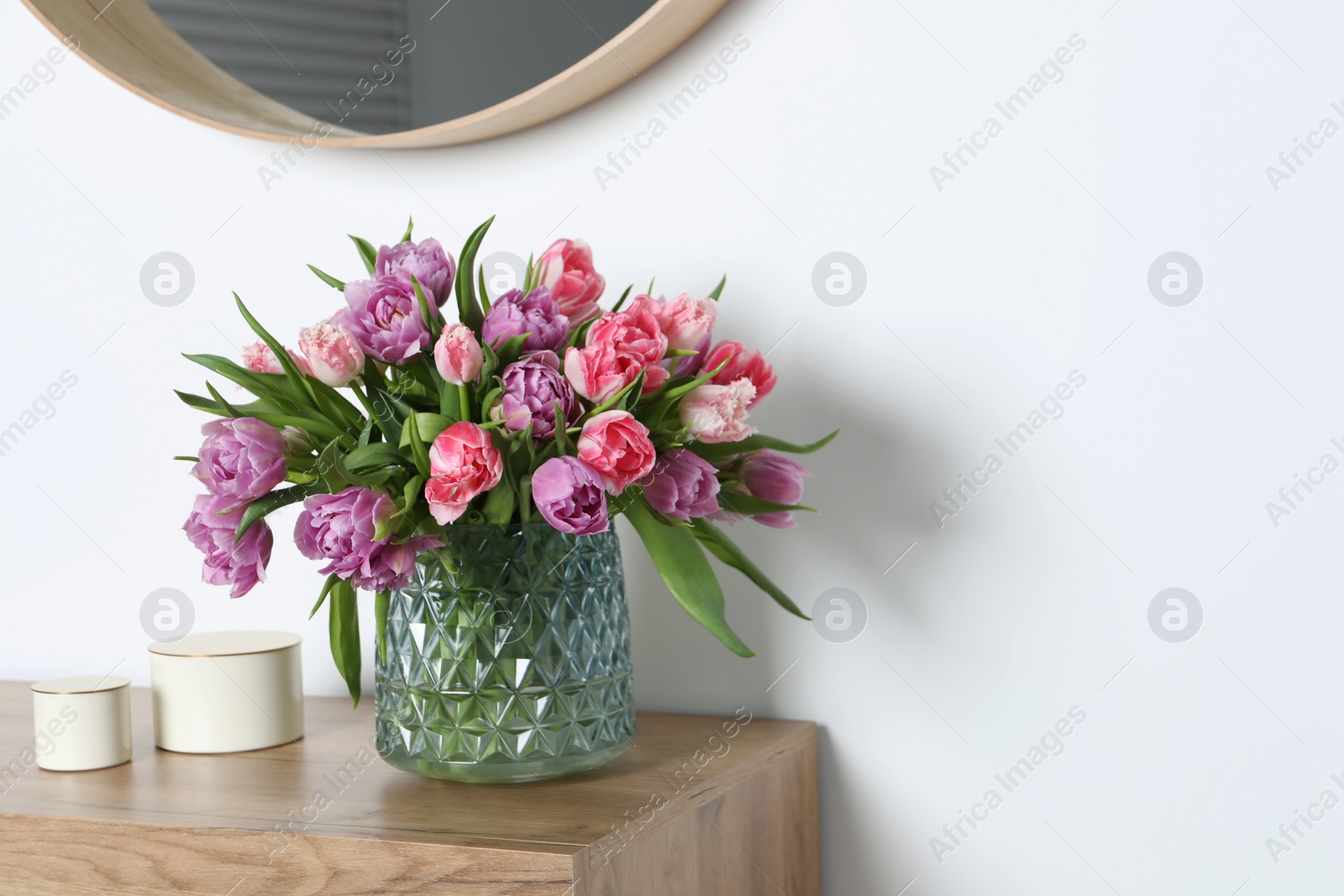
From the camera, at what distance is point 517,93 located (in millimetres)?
912

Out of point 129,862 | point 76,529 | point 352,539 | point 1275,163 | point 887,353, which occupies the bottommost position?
point 76,529

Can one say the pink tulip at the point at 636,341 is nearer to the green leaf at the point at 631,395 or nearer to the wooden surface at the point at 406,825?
the green leaf at the point at 631,395

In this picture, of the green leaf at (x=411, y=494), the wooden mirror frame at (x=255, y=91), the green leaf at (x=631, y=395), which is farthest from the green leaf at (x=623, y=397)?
the wooden mirror frame at (x=255, y=91)

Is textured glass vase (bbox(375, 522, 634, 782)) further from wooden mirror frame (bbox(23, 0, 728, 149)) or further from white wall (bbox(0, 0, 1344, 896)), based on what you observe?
wooden mirror frame (bbox(23, 0, 728, 149))

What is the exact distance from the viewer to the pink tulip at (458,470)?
1.98 feet

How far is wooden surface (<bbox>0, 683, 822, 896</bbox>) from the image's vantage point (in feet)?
1.92

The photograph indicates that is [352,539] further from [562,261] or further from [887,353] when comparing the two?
[887,353]

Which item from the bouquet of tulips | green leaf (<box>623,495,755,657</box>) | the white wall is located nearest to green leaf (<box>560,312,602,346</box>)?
the bouquet of tulips

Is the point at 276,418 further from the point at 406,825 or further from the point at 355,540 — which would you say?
the point at 406,825

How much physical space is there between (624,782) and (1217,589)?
43 cm

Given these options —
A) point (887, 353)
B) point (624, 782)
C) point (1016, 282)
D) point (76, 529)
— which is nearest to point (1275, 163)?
point (1016, 282)

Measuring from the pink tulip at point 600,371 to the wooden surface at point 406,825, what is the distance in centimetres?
24

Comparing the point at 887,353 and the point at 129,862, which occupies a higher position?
the point at 887,353

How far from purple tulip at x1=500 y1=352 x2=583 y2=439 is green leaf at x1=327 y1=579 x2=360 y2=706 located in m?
0.22
